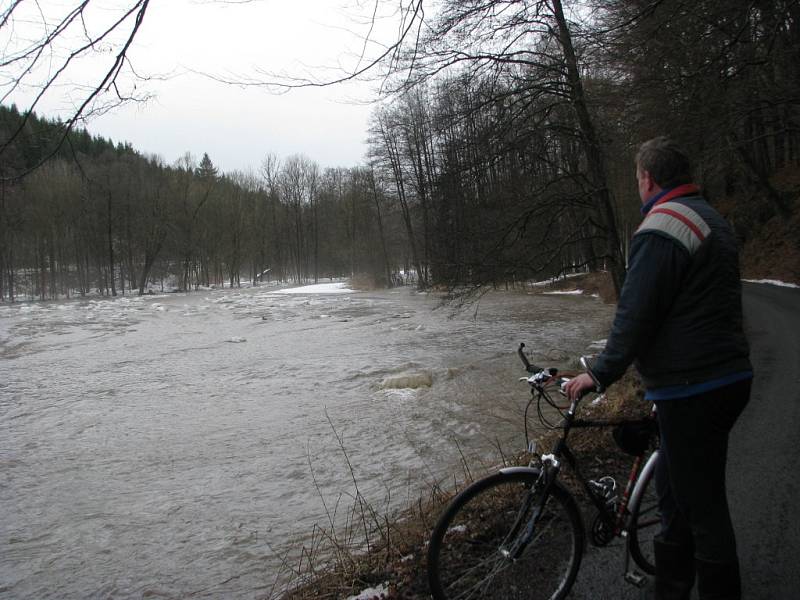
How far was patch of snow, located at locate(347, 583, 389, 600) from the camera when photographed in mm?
2945

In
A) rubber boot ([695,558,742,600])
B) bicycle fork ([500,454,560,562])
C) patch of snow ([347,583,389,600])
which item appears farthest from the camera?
patch of snow ([347,583,389,600])

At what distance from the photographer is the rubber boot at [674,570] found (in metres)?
2.45

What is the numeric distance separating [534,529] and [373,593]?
41.4 inches

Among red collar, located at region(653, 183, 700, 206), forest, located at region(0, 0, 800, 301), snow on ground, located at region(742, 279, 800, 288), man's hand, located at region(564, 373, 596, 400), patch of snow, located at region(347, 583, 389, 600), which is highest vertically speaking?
forest, located at region(0, 0, 800, 301)

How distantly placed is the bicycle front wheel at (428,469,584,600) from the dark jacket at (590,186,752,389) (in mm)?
886

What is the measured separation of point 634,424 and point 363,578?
74.5 inches

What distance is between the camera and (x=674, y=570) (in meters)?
2.46

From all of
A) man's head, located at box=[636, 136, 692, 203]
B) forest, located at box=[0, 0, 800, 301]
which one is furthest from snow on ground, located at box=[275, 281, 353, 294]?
man's head, located at box=[636, 136, 692, 203]

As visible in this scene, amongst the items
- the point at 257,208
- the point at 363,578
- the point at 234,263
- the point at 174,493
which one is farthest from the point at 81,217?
the point at 363,578

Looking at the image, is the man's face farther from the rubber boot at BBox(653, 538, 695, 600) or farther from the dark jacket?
the rubber boot at BBox(653, 538, 695, 600)

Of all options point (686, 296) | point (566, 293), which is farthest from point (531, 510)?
point (566, 293)

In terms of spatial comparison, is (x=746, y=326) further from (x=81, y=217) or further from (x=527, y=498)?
(x=81, y=217)

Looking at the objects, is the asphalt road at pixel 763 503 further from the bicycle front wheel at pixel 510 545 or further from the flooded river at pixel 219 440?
the flooded river at pixel 219 440

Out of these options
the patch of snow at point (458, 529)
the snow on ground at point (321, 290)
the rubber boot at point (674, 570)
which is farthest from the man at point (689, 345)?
the snow on ground at point (321, 290)
